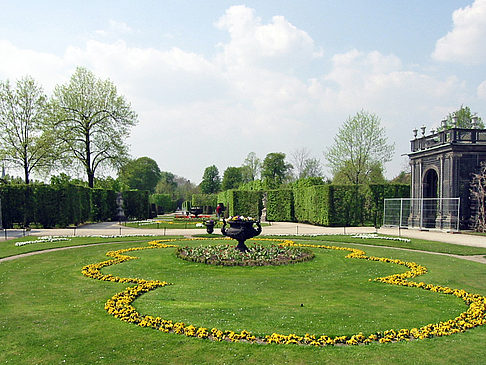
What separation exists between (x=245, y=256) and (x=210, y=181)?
92.0 metres

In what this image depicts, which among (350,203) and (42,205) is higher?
(350,203)

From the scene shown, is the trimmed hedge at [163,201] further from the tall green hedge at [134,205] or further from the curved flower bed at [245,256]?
the curved flower bed at [245,256]

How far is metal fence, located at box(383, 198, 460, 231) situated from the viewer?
26.2 meters

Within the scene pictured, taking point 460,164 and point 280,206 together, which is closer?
point 460,164

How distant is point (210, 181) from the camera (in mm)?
104750

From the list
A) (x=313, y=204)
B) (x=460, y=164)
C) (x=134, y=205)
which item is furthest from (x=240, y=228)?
(x=134, y=205)

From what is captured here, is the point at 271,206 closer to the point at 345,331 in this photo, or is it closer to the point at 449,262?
the point at 449,262

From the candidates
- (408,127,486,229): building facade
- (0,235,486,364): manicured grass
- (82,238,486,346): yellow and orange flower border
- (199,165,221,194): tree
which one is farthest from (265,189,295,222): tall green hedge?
(199,165,221,194): tree

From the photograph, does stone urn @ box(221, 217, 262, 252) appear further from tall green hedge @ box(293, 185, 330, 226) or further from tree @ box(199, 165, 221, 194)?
tree @ box(199, 165, 221, 194)

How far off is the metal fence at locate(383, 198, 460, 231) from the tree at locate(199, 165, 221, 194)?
2909 inches

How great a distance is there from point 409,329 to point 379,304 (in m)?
1.54

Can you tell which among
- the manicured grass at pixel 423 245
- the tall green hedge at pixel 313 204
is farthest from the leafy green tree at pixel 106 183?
the manicured grass at pixel 423 245

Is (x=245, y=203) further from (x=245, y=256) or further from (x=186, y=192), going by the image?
(x=186, y=192)

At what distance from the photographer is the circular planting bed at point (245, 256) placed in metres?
12.5
